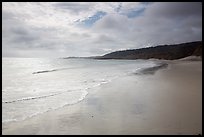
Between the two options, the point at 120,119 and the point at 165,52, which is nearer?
the point at 120,119

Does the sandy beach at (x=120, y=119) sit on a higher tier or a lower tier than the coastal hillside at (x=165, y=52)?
higher

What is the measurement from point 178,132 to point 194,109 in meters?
2.40

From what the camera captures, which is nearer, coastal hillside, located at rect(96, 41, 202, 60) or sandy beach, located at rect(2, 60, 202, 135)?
sandy beach, located at rect(2, 60, 202, 135)

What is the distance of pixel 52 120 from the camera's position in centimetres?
722

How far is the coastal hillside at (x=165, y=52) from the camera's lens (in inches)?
3770

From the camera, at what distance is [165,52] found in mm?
122188

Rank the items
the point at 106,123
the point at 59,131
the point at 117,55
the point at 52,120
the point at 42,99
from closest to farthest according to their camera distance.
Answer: the point at 59,131 < the point at 106,123 < the point at 52,120 < the point at 42,99 < the point at 117,55

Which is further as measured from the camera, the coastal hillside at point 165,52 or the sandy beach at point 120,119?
the coastal hillside at point 165,52

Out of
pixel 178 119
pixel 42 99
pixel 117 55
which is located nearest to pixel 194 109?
pixel 178 119

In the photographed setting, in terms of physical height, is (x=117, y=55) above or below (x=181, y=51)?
below

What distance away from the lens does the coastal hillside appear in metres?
95.8

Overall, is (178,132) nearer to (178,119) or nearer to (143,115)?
(178,119)

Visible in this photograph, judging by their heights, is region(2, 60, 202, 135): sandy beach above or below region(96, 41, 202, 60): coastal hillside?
above

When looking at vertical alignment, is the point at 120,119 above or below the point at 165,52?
above
